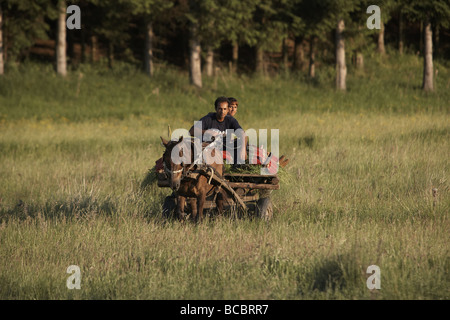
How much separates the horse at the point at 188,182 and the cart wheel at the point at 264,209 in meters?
0.53

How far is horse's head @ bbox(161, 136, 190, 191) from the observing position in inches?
244

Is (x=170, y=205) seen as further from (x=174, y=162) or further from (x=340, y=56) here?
(x=340, y=56)

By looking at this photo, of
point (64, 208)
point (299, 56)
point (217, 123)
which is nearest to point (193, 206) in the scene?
point (217, 123)

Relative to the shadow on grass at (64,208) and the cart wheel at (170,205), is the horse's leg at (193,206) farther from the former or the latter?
the shadow on grass at (64,208)

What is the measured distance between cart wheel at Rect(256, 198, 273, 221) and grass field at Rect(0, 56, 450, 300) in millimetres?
169

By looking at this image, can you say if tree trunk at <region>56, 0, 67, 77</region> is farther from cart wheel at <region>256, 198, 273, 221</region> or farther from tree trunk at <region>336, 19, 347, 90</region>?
cart wheel at <region>256, 198, 273, 221</region>

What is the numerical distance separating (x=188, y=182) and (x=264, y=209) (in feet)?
4.32

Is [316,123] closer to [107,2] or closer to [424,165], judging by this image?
[424,165]

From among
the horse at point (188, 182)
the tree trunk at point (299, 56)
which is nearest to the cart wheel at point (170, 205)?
the horse at point (188, 182)

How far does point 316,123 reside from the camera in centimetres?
1711

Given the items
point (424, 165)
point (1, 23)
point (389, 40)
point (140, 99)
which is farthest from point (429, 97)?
point (1, 23)

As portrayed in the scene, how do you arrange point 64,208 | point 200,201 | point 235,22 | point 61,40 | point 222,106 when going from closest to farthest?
1. point 200,201
2. point 222,106
3. point 64,208
4. point 235,22
5. point 61,40

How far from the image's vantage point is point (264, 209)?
7.42m

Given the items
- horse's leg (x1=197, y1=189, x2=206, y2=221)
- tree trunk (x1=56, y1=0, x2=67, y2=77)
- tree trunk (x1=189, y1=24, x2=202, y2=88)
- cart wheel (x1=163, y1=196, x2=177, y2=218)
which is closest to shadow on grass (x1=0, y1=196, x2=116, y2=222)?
cart wheel (x1=163, y1=196, x2=177, y2=218)
